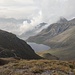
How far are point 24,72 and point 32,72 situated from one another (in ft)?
3.81

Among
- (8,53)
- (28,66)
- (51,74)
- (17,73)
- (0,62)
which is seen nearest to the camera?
(51,74)

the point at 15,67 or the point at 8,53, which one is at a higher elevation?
the point at 8,53

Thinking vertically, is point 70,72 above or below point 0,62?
below

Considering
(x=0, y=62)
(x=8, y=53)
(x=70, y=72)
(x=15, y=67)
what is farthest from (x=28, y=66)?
(x=8, y=53)

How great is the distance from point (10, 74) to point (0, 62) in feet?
61.1

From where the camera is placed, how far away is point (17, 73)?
30.4m

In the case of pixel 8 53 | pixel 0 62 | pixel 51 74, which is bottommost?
pixel 51 74

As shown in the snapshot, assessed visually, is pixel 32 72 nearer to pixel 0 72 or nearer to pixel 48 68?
pixel 48 68

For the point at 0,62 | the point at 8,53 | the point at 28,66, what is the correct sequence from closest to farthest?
the point at 28,66 → the point at 0,62 → the point at 8,53

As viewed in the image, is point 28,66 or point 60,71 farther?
point 28,66

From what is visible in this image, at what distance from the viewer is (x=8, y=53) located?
6407 inches

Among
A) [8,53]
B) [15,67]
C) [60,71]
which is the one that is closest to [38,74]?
[60,71]

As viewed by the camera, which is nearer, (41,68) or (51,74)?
(51,74)

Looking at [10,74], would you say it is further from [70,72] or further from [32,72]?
[70,72]
